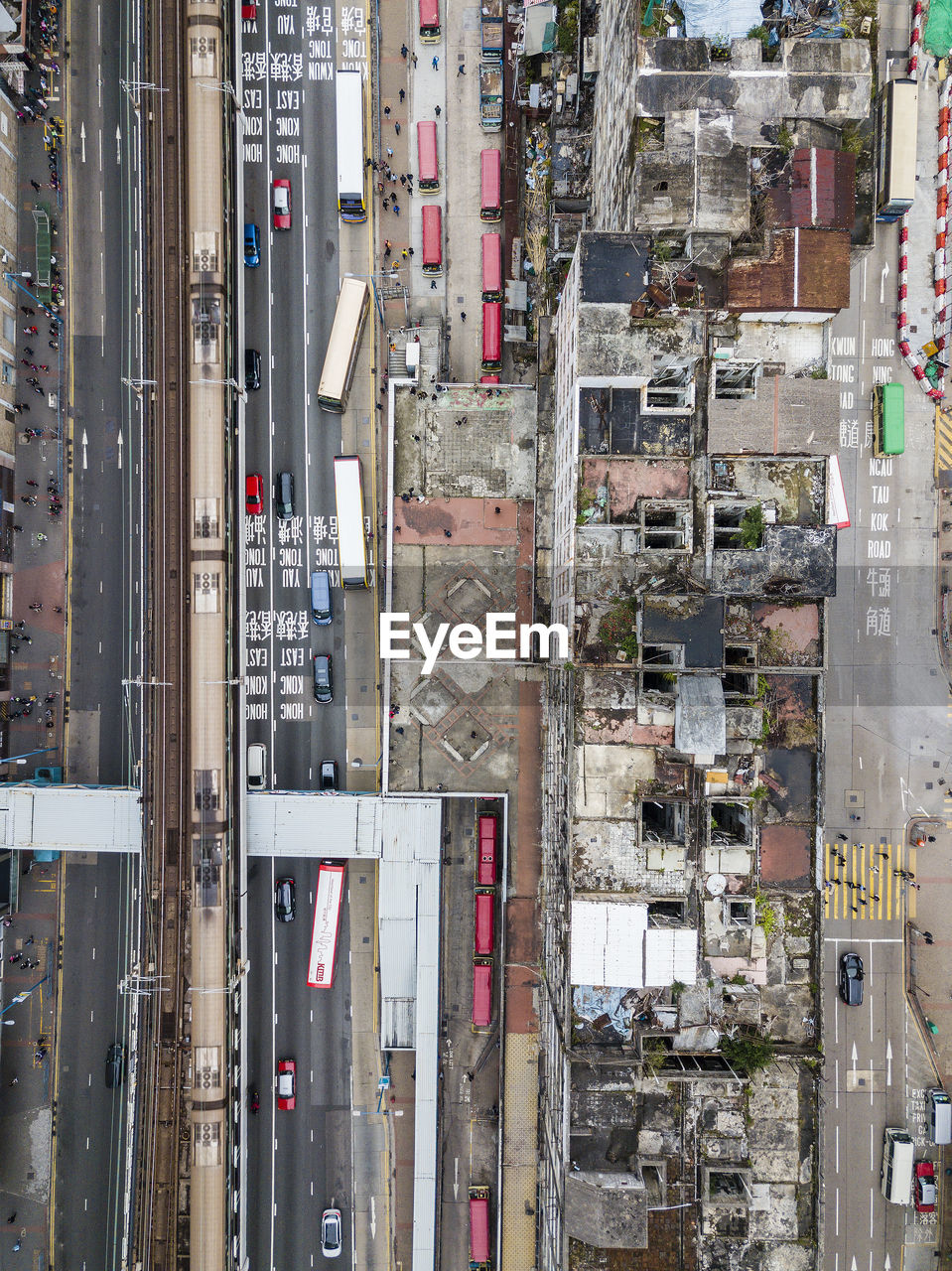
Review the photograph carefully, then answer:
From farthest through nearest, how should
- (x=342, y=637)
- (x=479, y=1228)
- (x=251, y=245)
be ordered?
(x=342, y=637)
(x=251, y=245)
(x=479, y=1228)

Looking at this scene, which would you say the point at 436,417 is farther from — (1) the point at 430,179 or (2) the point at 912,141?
(2) the point at 912,141

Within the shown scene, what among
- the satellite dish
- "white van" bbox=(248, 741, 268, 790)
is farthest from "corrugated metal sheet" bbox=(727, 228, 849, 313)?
"white van" bbox=(248, 741, 268, 790)

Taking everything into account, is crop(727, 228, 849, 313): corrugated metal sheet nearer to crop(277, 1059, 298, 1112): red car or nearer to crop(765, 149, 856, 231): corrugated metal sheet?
crop(765, 149, 856, 231): corrugated metal sheet

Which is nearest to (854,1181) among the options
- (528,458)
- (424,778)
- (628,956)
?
(628,956)

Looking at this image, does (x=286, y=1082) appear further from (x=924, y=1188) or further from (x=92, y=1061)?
(x=924, y=1188)

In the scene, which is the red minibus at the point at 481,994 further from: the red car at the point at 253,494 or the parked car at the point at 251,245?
the parked car at the point at 251,245

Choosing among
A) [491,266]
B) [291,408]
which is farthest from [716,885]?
[491,266]

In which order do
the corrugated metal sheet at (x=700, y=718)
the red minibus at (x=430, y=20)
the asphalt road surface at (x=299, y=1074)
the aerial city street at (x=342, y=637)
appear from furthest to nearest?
the red minibus at (x=430, y=20)
the asphalt road surface at (x=299, y=1074)
the aerial city street at (x=342, y=637)
the corrugated metal sheet at (x=700, y=718)

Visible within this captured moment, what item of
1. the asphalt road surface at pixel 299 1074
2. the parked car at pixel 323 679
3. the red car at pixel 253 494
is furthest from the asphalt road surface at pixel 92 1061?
the red car at pixel 253 494
